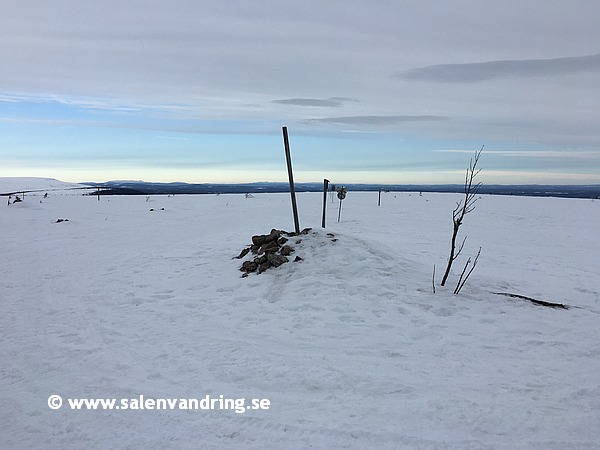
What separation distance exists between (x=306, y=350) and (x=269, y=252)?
13.6 feet

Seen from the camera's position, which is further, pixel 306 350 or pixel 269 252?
pixel 269 252

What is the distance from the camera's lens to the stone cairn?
955cm

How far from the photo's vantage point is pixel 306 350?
19.8 ft

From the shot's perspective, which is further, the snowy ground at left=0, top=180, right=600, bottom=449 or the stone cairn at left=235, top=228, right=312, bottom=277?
the stone cairn at left=235, top=228, right=312, bottom=277

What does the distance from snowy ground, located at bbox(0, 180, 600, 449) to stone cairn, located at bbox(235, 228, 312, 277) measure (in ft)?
1.29

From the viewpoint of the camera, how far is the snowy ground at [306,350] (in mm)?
4211

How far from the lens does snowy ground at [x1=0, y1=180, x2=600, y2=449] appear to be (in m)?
4.21

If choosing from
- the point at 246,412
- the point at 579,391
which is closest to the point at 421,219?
the point at 579,391

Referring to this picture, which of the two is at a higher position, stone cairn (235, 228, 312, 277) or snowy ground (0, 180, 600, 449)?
stone cairn (235, 228, 312, 277)

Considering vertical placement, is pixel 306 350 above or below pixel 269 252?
below

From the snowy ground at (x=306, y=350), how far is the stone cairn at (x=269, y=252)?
0.39m

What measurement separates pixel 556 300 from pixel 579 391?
3934 millimetres

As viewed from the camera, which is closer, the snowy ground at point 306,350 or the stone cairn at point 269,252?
the snowy ground at point 306,350

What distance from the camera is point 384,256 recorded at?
9875 millimetres
